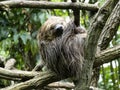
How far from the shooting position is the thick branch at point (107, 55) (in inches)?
95.1

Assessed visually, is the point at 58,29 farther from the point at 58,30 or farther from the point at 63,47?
the point at 63,47

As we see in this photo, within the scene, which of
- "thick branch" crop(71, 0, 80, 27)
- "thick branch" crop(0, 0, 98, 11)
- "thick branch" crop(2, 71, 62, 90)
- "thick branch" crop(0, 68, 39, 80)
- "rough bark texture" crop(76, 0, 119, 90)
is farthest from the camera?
"thick branch" crop(0, 0, 98, 11)

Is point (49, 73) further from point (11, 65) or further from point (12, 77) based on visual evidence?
point (11, 65)

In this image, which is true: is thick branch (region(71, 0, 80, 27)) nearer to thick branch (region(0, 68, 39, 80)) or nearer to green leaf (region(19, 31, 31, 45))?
thick branch (region(0, 68, 39, 80))

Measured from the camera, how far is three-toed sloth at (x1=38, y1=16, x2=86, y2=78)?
2619 mm

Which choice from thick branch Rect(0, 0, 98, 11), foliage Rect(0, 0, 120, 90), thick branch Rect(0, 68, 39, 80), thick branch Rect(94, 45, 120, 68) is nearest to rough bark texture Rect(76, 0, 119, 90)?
thick branch Rect(94, 45, 120, 68)

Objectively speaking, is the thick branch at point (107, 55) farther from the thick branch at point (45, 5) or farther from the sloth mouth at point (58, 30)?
the thick branch at point (45, 5)

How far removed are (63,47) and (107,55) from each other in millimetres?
365

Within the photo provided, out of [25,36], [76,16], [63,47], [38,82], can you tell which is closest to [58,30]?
[63,47]

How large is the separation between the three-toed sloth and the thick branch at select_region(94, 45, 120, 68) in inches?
6.5

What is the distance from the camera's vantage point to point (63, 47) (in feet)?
Answer: 8.71

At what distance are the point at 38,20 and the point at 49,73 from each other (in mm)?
1121

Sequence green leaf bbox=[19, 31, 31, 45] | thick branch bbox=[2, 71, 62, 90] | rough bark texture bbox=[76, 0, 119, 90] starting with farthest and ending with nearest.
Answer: green leaf bbox=[19, 31, 31, 45], thick branch bbox=[2, 71, 62, 90], rough bark texture bbox=[76, 0, 119, 90]

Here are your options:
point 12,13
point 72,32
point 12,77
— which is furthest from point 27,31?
point 72,32
